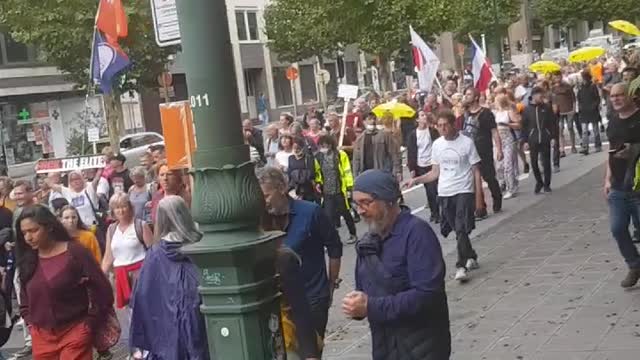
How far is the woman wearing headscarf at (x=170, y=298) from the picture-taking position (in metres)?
4.88

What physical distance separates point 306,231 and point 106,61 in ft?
32.0

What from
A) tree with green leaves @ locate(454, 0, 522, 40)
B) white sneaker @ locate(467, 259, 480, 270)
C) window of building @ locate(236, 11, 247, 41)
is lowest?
white sneaker @ locate(467, 259, 480, 270)

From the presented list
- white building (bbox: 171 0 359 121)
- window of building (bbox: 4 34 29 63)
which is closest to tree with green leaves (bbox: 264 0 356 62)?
white building (bbox: 171 0 359 121)

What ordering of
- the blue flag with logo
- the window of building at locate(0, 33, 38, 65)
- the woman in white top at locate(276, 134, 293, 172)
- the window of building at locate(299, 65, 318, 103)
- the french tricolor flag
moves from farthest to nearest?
1. the window of building at locate(299, 65, 318, 103)
2. the window of building at locate(0, 33, 38, 65)
3. the french tricolor flag
4. the blue flag with logo
5. the woman in white top at locate(276, 134, 293, 172)

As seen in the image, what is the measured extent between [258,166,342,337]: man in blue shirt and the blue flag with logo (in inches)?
366

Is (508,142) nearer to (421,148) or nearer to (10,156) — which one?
(421,148)

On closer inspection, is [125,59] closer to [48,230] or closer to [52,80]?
[48,230]

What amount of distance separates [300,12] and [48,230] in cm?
4715

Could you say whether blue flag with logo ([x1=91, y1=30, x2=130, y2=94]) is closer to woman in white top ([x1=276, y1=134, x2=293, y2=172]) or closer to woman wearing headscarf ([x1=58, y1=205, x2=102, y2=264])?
woman in white top ([x1=276, y1=134, x2=293, y2=172])

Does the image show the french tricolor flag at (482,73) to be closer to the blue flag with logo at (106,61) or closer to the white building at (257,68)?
the blue flag with logo at (106,61)

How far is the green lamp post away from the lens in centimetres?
391

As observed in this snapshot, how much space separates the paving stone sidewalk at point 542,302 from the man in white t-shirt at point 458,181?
0.37 m

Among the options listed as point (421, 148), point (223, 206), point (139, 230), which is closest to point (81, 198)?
point (139, 230)

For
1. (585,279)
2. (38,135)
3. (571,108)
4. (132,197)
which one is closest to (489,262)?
(585,279)
